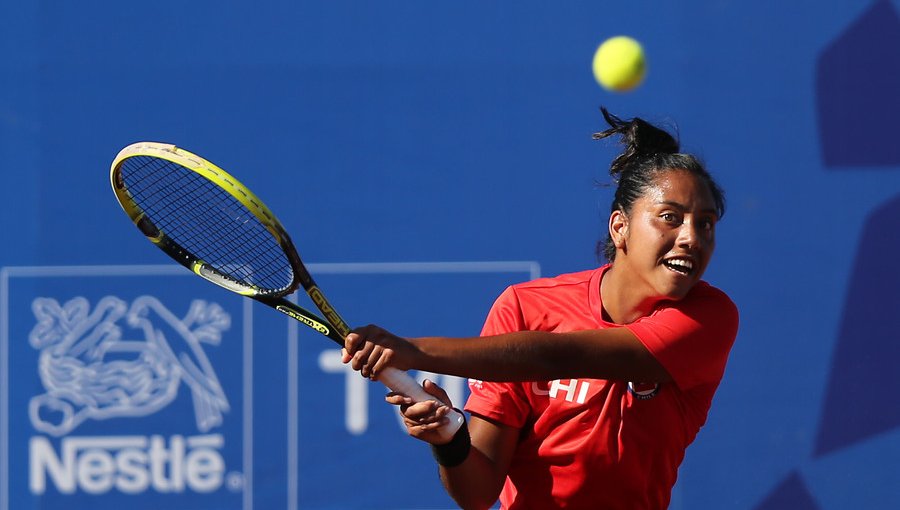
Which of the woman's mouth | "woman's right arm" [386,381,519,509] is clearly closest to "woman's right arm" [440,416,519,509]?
"woman's right arm" [386,381,519,509]

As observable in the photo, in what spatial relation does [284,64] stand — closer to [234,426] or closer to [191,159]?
[234,426]

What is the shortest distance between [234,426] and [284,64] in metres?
1.09

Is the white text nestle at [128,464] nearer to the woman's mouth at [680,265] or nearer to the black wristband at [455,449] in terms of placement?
the black wristband at [455,449]

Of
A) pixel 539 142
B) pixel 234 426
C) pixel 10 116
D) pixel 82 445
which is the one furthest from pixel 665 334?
pixel 10 116

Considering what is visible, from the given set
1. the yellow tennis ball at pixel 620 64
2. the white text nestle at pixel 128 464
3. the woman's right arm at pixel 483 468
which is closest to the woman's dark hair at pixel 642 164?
the woman's right arm at pixel 483 468

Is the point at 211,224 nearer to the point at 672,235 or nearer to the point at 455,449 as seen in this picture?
the point at 455,449

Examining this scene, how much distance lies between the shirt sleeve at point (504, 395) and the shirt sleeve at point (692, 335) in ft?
0.72

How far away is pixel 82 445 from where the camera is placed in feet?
11.3

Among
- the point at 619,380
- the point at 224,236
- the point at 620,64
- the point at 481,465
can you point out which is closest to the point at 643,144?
the point at 619,380

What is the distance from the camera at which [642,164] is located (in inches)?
86.4

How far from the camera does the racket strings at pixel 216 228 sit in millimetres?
2250

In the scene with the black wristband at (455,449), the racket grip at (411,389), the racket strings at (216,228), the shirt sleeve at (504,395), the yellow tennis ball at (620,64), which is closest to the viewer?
the racket grip at (411,389)

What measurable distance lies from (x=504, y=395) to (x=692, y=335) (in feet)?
1.15

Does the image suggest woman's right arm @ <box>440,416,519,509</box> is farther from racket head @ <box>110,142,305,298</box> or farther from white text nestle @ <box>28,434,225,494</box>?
white text nestle @ <box>28,434,225,494</box>
